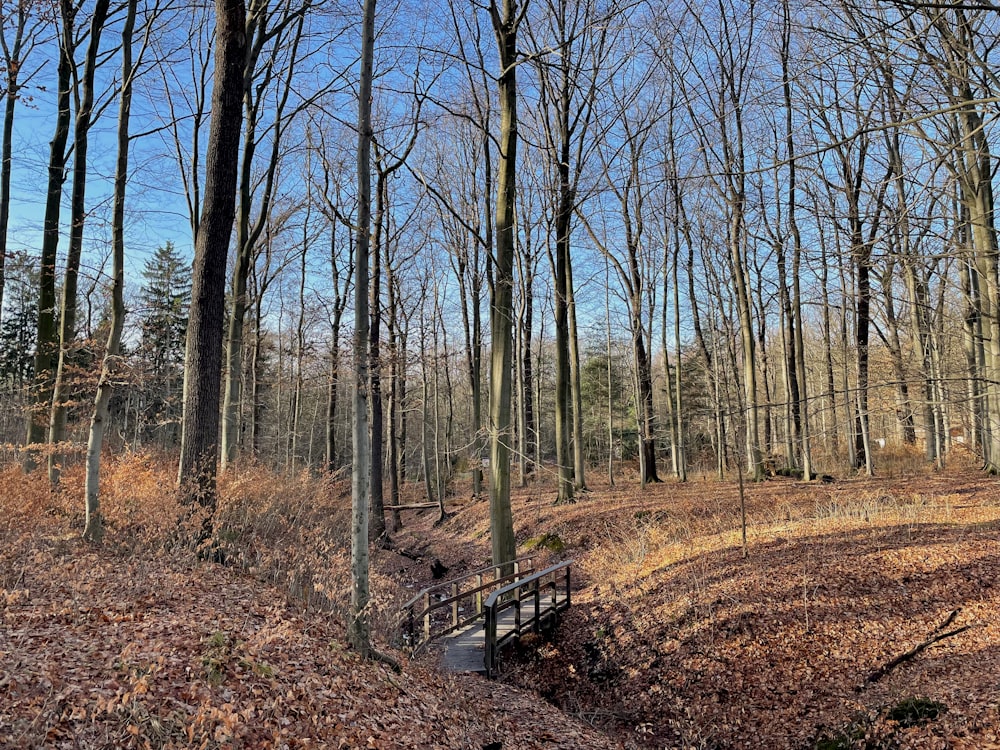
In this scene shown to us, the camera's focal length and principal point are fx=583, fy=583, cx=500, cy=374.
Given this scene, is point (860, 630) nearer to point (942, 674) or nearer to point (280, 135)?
point (942, 674)

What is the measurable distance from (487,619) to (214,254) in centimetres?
649

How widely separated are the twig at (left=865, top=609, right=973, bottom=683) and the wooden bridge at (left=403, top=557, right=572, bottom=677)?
4492 millimetres

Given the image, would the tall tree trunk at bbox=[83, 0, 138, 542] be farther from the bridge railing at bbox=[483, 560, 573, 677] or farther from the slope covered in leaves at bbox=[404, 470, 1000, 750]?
the slope covered in leaves at bbox=[404, 470, 1000, 750]

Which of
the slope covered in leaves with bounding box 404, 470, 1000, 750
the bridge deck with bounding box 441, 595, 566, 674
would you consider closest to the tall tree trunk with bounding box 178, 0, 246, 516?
the bridge deck with bounding box 441, 595, 566, 674

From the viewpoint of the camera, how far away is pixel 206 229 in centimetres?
845

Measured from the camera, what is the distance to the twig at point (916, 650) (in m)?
6.42

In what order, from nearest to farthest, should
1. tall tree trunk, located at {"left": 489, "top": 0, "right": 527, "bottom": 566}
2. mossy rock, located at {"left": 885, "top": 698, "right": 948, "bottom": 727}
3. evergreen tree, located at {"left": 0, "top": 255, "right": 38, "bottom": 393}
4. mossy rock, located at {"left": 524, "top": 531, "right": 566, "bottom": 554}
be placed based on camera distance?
mossy rock, located at {"left": 885, "top": 698, "right": 948, "bottom": 727} < tall tree trunk, located at {"left": 489, "top": 0, "right": 527, "bottom": 566} < mossy rock, located at {"left": 524, "top": 531, "right": 566, "bottom": 554} < evergreen tree, located at {"left": 0, "top": 255, "right": 38, "bottom": 393}

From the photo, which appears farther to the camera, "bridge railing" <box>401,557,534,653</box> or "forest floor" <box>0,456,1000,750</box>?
"bridge railing" <box>401,557,534,653</box>

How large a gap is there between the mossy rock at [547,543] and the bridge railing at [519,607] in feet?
7.64

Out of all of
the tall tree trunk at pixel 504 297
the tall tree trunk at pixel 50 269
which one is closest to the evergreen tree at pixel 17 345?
the tall tree trunk at pixel 50 269

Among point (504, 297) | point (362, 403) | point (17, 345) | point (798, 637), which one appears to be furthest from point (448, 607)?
point (17, 345)

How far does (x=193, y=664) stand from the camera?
4285 millimetres

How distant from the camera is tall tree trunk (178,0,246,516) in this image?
816cm

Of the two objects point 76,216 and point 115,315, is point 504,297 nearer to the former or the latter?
point 115,315
